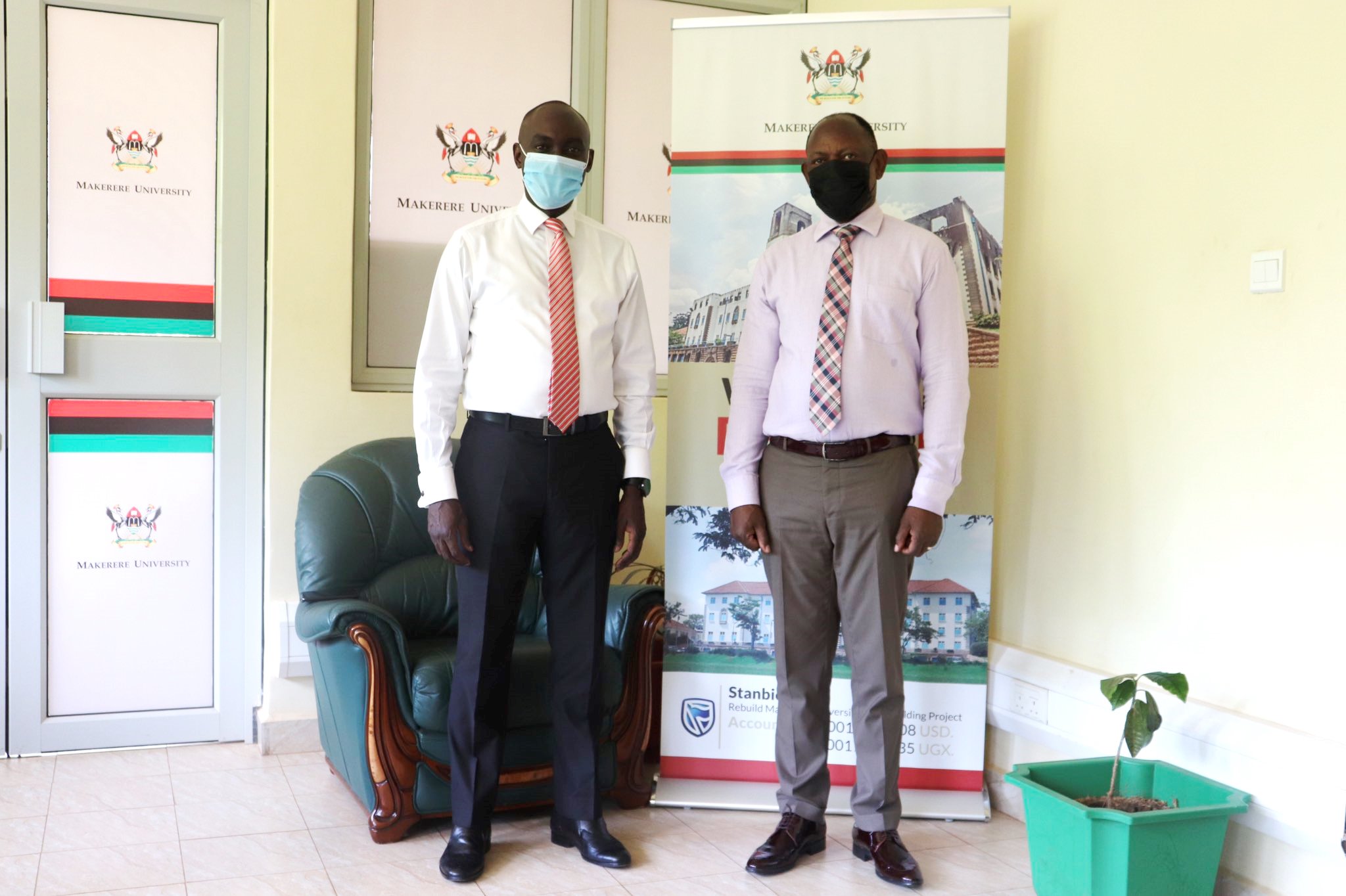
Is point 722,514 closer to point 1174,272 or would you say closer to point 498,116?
point 1174,272

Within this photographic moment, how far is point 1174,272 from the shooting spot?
8.52ft

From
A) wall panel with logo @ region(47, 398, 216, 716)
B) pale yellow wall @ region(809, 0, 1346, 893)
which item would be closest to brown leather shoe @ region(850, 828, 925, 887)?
pale yellow wall @ region(809, 0, 1346, 893)

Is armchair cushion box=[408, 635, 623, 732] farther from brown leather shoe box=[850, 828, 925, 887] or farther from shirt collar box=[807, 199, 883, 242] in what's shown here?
shirt collar box=[807, 199, 883, 242]

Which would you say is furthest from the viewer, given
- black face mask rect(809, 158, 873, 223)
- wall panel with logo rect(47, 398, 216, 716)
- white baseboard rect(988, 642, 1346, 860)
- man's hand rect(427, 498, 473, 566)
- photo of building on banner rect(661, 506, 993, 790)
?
wall panel with logo rect(47, 398, 216, 716)

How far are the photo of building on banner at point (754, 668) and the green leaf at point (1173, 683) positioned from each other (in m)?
0.74

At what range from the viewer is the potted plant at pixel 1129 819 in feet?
7.23

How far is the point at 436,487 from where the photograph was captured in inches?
97.6

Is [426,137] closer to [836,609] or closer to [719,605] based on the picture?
[719,605]

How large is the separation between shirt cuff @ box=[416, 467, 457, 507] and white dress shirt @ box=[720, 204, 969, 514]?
0.68m

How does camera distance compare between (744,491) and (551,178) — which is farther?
(744,491)

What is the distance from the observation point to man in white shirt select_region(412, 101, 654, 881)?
2.50 meters

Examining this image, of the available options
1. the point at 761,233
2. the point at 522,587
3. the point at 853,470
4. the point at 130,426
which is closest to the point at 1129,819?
the point at 853,470

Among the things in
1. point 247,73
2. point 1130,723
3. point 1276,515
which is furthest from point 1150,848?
point 247,73

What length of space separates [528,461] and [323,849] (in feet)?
3.65
